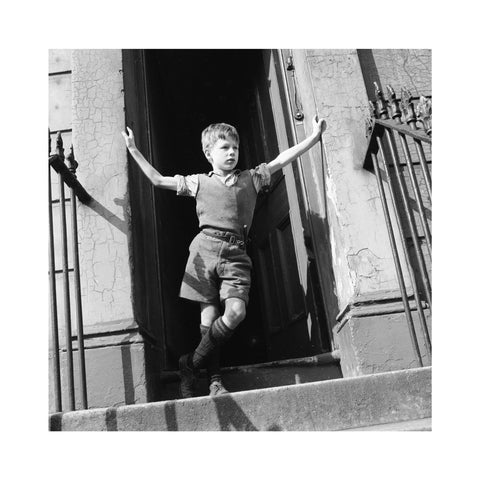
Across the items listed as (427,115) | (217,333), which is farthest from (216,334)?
(427,115)

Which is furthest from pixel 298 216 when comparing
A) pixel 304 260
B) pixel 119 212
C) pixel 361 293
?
pixel 119 212

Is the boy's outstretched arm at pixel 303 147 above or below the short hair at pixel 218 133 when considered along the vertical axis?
below

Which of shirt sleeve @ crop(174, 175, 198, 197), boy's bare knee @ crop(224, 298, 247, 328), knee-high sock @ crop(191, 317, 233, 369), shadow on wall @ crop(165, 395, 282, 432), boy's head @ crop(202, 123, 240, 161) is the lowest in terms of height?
shadow on wall @ crop(165, 395, 282, 432)

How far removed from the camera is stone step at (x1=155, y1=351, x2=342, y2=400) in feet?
9.66

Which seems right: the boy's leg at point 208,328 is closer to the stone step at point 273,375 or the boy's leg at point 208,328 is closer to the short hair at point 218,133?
the stone step at point 273,375

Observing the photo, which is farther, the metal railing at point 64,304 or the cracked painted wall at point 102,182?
the cracked painted wall at point 102,182

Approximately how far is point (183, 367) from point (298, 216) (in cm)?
136

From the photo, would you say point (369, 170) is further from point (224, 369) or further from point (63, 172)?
point (63, 172)

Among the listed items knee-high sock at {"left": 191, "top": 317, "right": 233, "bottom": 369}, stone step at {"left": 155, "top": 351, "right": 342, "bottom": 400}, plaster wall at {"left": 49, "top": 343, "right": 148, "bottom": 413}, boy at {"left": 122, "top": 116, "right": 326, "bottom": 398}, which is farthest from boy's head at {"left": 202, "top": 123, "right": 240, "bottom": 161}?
stone step at {"left": 155, "top": 351, "right": 342, "bottom": 400}

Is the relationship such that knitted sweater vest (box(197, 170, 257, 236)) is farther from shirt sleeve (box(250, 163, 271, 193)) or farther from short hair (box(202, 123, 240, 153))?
short hair (box(202, 123, 240, 153))

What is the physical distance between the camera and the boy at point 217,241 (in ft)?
8.47

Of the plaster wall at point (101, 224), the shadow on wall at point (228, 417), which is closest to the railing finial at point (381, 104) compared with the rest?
the plaster wall at point (101, 224)

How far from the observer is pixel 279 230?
13.2 ft

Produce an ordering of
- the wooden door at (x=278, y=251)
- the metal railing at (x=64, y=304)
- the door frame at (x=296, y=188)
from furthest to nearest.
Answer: the wooden door at (x=278, y=251) → the door frame at (x=296, y=188) → the metal railing at (x=64, y=304)
